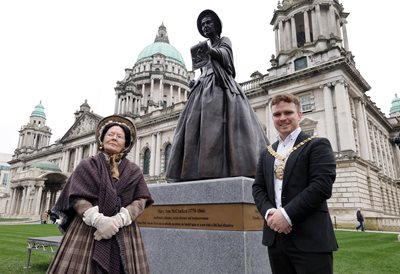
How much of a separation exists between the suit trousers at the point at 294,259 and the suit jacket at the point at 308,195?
0.04 metres

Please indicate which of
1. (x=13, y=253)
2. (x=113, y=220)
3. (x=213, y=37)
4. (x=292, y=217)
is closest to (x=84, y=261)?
(x=113, y=220)

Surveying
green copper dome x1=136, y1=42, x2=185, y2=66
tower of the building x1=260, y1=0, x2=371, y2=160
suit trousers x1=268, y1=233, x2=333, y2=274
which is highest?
green copper dome x1=136, y1=42, x2=185, y2=66

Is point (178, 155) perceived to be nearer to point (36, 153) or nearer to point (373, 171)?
point (373, 171)

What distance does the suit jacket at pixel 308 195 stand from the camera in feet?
7.25

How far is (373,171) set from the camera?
2545cm

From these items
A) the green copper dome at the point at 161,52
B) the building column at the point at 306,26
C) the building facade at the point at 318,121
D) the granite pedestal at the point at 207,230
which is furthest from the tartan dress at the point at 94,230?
the green copper dome at the point at 161,52

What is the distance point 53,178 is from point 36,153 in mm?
20460

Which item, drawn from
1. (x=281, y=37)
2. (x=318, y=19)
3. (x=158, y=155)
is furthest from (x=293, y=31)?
(x=158, y=155)

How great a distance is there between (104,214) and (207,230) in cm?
170

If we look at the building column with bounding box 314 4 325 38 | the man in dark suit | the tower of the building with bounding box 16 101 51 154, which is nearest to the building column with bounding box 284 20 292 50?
the building column with bounding box 314 4 325 38

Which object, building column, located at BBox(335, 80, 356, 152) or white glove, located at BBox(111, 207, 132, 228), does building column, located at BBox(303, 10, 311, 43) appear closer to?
building column, located at BBox(335, 80, 356, 152)

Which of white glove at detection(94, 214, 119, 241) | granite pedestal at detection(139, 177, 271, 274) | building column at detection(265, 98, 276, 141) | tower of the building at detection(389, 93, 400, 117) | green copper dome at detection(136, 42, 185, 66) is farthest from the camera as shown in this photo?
green copper dome at detection(136, 42, 185, 66)

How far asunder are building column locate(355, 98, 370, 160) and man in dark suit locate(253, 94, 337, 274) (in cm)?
2621

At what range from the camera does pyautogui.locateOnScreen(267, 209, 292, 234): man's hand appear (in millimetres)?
2254
